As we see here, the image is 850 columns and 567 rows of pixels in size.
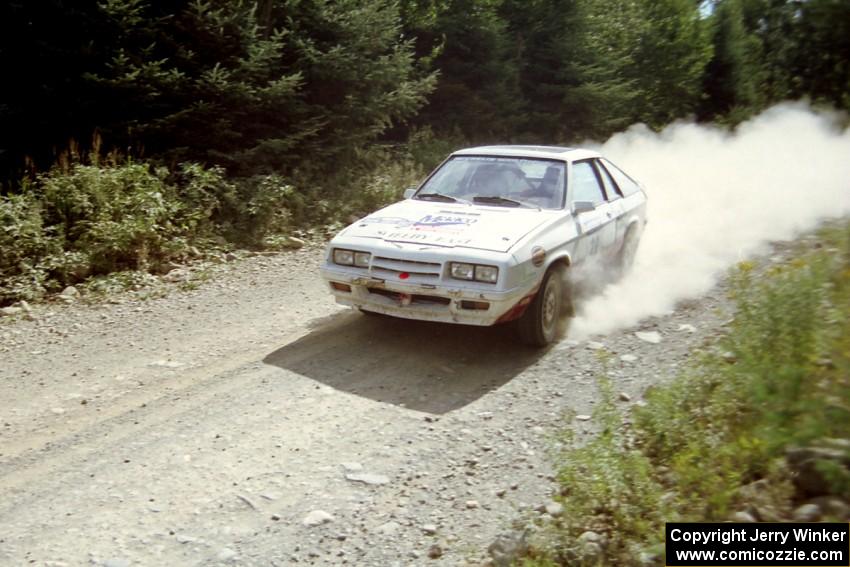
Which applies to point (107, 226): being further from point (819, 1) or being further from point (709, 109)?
point (709, 109)

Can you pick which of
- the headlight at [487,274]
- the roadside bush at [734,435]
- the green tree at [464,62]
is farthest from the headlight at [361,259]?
the green tree at [464,62]

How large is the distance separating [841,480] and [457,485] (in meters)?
1.95

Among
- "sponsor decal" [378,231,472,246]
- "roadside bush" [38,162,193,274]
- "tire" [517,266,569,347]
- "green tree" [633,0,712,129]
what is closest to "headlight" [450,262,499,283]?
"sponsor decal" [378,231,472,246]

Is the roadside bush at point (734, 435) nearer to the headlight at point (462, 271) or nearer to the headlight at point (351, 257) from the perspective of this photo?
the headlight at point (462, 271)

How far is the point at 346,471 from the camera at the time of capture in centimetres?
428

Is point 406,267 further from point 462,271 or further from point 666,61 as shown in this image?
point 666,61

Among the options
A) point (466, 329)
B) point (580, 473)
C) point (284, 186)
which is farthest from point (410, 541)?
point (284, 186)

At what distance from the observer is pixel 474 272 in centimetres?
571

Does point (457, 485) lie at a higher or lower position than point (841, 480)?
lower

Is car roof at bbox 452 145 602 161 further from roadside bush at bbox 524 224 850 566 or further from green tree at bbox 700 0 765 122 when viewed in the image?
green tree at bbox 700 0 765 122

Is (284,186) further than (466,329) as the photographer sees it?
Yes

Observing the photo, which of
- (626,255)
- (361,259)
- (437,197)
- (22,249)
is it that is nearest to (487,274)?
(361,259)

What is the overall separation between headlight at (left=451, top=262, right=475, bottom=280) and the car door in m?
1.42

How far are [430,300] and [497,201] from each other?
1.43 metres
